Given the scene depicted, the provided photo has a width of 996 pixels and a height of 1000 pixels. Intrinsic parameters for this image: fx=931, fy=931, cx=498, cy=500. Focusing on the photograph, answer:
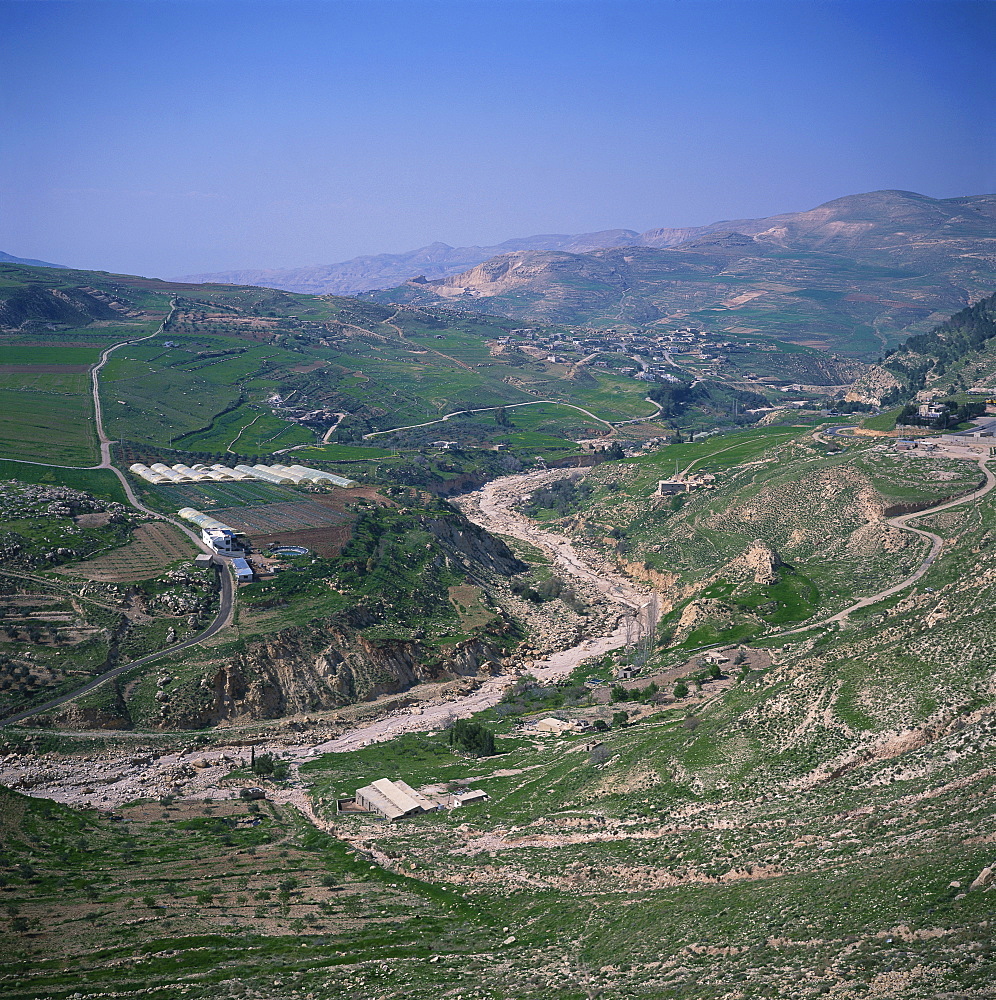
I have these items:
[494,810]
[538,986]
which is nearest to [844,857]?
[538,986]

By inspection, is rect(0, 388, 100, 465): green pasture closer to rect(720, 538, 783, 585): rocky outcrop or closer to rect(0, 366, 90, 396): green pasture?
rect(0, 366, 90, 396): green pasture

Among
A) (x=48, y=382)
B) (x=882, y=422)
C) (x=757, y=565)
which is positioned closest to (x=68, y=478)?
(x=48, y=382)

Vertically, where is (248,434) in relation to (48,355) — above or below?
below

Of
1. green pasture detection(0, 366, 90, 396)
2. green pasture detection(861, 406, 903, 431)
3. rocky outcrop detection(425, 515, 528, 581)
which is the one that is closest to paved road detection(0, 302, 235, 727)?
green pasture detection(0, 366, 90, 396)

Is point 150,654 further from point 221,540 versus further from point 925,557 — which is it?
point 925,557

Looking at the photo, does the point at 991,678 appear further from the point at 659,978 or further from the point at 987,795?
the point at 659,978

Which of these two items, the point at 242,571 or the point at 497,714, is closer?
the point at 497,714

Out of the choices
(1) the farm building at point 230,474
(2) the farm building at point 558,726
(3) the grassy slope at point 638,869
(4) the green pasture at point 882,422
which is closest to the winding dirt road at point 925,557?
(3) the grassy slope at point 638,869

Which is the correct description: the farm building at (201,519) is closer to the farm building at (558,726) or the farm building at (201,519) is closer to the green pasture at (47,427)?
the green pasture at (47,427)
